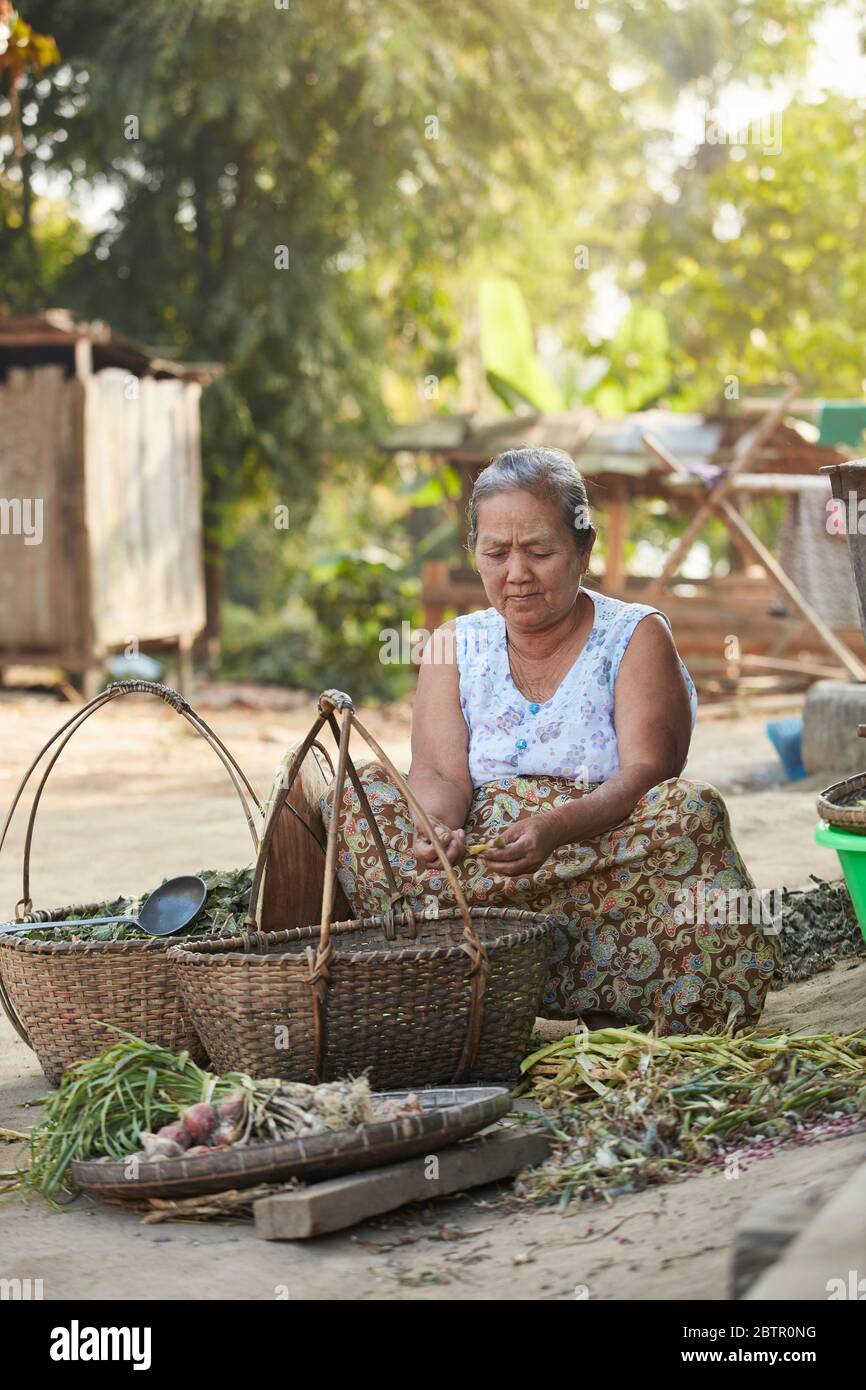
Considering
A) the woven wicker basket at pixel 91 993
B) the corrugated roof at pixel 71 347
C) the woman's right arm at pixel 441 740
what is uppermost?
the corrugated roof at pixel 71 347

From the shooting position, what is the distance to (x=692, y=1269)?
213 centimetres

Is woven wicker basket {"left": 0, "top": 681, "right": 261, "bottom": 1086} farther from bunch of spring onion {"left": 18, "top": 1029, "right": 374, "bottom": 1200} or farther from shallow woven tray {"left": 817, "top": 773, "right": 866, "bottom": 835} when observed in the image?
shallow woven tray {"left": 817, "top": 773, "right": 866, "bottom": 835}

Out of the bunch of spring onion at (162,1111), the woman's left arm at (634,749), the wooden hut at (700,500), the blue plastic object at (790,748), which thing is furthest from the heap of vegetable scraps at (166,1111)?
the wooden hut at (700,500)

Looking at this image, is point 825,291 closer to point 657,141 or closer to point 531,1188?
point 657,141

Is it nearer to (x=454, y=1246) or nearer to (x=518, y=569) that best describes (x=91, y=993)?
(x=454, y=1246)

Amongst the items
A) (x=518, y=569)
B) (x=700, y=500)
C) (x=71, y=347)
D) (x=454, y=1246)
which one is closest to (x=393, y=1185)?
(x=454, y=1246)

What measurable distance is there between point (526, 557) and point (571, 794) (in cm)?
55

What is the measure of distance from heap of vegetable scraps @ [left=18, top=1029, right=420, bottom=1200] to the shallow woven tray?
103 cm

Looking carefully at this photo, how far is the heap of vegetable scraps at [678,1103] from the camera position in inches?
103

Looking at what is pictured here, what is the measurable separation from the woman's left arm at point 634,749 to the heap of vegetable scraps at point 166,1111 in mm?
668

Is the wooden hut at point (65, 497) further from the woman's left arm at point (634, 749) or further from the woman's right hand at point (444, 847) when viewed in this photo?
the woman's right hand at point (444, 847)

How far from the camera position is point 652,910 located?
341 centimetres
